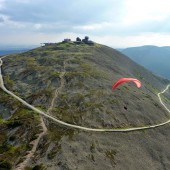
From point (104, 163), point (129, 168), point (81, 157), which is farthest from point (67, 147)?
point (129, 168)

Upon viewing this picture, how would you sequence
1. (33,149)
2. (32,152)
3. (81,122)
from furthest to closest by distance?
(81,122) < (33,149) < (32,152)

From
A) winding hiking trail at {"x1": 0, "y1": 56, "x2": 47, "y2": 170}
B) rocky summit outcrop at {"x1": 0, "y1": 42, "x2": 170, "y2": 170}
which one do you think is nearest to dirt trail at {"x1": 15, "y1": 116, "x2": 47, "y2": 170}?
winding hiking trail at {"x1": 0, "y1": 56, "x2": 47, "y2": 170}

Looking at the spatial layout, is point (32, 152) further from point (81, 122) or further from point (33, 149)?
point (81, 122)

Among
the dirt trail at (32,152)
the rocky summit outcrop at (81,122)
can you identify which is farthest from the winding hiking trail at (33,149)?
the rocky summit outcrop at (81,122)

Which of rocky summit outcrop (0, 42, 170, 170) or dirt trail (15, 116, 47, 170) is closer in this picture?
dirt trail (15, 116, 47, 170)

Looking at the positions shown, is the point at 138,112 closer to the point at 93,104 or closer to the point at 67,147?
the point at 93,104

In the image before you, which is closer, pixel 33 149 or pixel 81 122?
pixel 33 149

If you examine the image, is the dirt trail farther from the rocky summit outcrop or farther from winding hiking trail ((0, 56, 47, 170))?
the rocky summit outcrop

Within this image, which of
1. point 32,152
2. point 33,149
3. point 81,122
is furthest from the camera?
point 81,122

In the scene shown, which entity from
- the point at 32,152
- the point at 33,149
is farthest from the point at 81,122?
the point at 32,152
